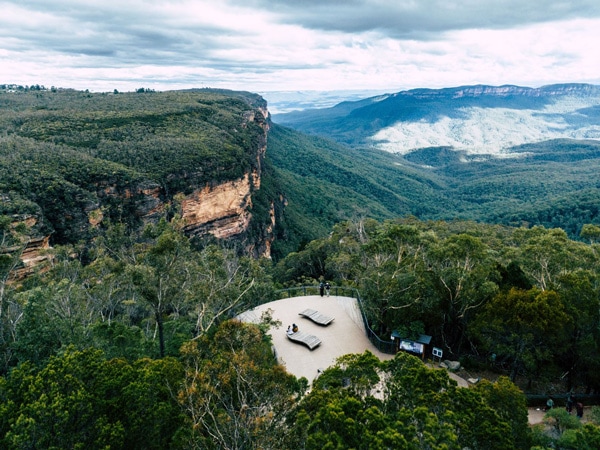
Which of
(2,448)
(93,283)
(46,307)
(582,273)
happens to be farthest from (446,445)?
(93,283)

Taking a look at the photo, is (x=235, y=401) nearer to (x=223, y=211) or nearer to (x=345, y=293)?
(x=345, y=293)

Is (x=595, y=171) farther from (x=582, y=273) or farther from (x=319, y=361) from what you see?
(x=319, y=361)

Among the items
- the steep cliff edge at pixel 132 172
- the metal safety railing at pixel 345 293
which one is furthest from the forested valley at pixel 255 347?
the metal safety railing at pixel 345 293

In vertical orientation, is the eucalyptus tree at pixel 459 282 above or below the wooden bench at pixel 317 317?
above

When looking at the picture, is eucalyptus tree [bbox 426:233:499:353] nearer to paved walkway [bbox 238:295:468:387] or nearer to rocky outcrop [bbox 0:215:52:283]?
paved walkway [bbox 238:295:468:387]

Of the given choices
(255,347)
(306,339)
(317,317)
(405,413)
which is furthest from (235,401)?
(317,317)

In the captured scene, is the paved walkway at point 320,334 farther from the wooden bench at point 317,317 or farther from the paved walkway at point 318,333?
the wooden bench at point 317,317

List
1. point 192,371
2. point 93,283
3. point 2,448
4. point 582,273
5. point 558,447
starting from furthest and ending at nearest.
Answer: point 93,283, point 582,273, point 192,371, point 558,447, point 2,448
